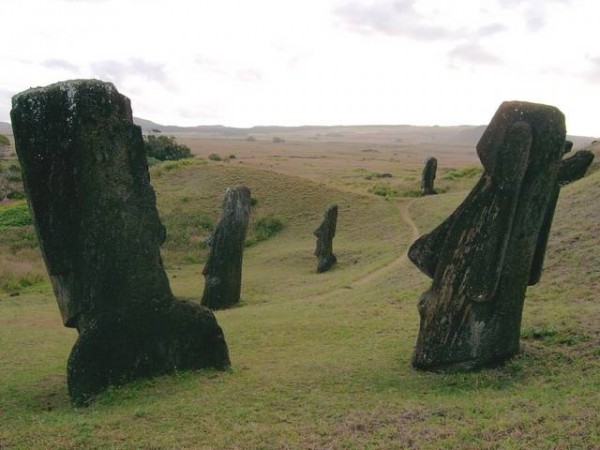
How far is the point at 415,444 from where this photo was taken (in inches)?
295

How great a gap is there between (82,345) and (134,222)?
227 cm

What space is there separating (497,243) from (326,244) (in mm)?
19156

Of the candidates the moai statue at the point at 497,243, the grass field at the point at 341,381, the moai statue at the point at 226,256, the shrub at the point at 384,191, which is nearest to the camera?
the grass field at the point at 341,381

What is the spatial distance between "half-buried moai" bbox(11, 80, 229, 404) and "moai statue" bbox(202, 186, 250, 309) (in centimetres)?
1046

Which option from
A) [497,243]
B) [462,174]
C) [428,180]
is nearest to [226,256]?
[497,243]

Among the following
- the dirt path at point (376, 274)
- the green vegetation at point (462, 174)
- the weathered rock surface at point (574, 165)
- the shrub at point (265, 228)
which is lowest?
the shrub at point (265, 228)

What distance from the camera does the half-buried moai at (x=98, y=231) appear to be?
34.5 feet

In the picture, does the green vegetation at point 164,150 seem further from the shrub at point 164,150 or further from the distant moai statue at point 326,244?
the distant moai statue at point 326,244

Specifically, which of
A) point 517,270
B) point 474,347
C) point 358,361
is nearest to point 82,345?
point 358,361

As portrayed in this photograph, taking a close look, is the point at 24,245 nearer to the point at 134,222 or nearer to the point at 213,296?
the point at 213,296

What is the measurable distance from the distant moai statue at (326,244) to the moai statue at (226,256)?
24.5ft

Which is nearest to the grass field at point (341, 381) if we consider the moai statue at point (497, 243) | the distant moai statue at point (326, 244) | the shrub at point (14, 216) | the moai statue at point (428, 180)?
the moai statue at point (497, 243)

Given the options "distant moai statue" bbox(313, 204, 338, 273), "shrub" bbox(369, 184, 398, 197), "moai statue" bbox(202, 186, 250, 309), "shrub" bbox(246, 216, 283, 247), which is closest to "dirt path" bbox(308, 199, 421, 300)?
"moai statue" bbox(202, 186, 250, 309)

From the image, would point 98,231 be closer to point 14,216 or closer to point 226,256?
point 226,256
